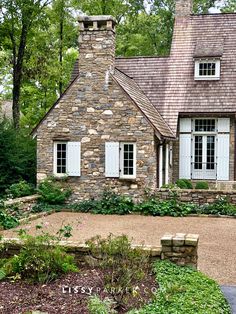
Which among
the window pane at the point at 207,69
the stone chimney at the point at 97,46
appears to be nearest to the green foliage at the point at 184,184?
the stone chimney at the point at 97,46

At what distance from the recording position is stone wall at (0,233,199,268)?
269 inches

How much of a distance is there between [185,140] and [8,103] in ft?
103

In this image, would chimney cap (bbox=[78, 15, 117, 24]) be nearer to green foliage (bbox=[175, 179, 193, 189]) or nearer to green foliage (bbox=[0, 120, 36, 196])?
green foliage (bbox=[0, 120, 36, 196])

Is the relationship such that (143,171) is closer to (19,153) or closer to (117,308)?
(19,153)

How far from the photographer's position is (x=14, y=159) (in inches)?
674

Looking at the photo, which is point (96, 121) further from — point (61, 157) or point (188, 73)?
point (188, 73)

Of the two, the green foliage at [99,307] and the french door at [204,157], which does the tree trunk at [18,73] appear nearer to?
the french door at [204,157]

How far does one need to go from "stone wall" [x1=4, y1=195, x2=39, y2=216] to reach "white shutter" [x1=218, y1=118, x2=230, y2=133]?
842 cm

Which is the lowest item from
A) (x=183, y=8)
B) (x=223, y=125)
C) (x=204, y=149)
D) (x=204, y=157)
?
(x=204, y=157)

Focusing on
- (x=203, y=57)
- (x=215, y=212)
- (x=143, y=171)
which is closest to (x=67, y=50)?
(x=203, y=57)

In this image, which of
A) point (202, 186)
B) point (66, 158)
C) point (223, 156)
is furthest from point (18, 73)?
point (202, 186)

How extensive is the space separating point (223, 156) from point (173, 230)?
27.3 ft

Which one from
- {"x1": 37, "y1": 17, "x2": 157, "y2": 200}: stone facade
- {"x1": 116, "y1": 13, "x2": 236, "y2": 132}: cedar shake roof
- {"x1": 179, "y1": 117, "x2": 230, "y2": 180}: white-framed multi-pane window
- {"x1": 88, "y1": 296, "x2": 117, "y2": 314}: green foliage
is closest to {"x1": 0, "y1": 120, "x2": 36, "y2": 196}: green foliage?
{"x1": 37, "y1": 17, "x2": 157, "y2": 200}: stone facade

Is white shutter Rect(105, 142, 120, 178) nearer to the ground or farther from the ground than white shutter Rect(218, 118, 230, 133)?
nearer to the ground
